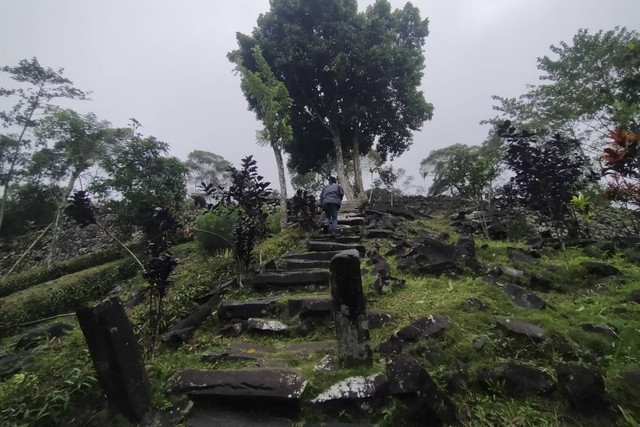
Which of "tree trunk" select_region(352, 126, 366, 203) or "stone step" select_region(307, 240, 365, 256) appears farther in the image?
"tree trunk" select_region(352, 126, 366, 203)

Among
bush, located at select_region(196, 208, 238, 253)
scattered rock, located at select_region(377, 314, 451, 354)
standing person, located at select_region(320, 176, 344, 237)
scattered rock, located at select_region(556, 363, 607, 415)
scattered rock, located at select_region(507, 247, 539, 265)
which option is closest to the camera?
scattered rock, located at select_region(556, 363, 607, 415)

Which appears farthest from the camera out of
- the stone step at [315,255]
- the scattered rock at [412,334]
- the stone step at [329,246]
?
the stone step at [329,246]

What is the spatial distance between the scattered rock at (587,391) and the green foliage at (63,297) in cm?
1128

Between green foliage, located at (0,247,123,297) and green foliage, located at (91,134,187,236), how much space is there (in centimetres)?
326

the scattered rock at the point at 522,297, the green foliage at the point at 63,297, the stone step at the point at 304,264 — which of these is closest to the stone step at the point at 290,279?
the stone step at the point at 304,264

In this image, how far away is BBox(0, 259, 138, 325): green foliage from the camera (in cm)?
949

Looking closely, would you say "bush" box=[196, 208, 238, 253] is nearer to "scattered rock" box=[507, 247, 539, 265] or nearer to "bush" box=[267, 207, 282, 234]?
"bush" box=[267, 207, 282, 234]

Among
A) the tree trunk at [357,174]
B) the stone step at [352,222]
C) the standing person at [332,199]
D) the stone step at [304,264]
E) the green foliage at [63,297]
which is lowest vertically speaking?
the green foliage at [63,297]

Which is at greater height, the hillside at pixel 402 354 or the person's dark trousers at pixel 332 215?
the person's dark trousers at pixel 332 215

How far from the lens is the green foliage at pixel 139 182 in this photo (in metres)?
12.9

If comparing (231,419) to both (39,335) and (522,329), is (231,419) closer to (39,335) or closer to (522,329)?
(522,329)

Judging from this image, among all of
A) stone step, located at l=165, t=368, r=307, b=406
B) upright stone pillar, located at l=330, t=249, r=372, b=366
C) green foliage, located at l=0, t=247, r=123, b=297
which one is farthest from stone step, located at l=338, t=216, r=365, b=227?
green foliage, located at l=0, t=247, r=123, b=297

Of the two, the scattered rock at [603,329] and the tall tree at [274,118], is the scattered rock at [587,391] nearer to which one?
the scattered rock at [603,329]

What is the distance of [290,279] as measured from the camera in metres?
5.23
